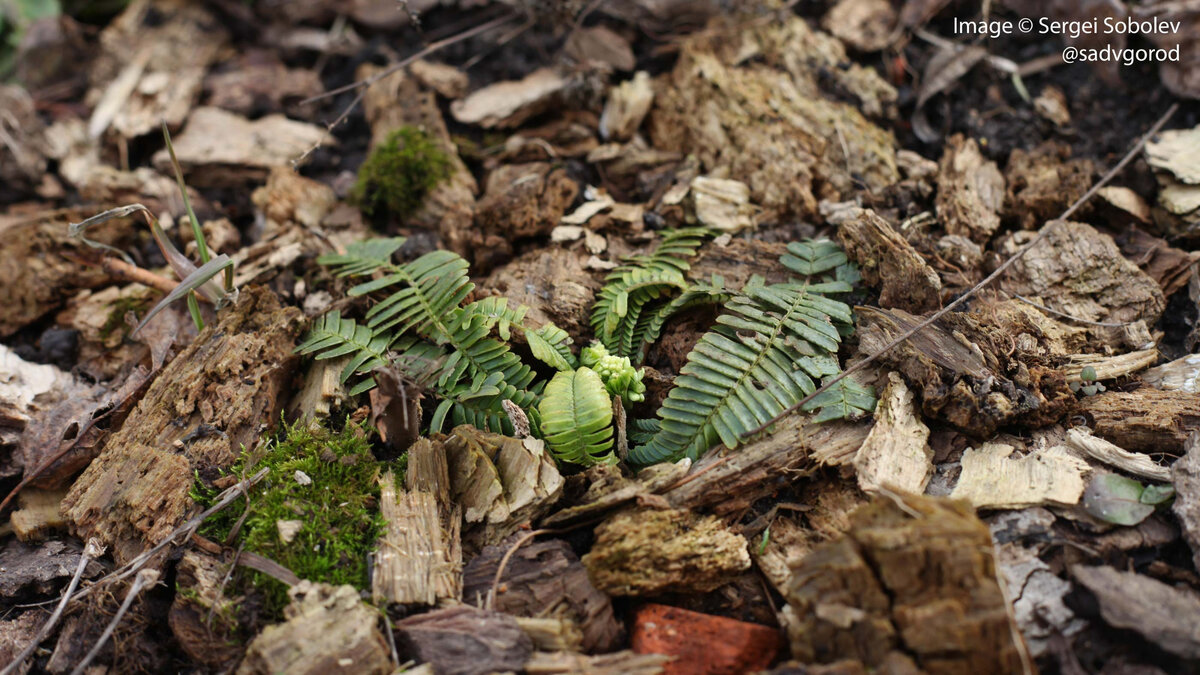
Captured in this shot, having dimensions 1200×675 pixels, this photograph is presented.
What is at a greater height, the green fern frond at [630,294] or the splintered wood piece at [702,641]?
the green fern frond at [630,294]

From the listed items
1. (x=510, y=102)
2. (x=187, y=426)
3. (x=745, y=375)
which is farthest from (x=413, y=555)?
(x=510, y=102)

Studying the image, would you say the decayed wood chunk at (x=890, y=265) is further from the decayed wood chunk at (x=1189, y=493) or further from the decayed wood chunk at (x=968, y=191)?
the decayed wood chunk at (x=1189, y=493)

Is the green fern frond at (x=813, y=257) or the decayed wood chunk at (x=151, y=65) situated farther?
the decayed wood chunk at (x=151, y=65)

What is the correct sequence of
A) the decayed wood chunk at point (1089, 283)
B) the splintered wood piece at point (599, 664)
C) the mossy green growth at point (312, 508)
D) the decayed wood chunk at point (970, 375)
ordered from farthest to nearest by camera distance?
the decayed wood chunk at point (1089, 283), the decayed wood chunk at point (970, 375), the mossy green growth at point (312, 508), the splintered wood piece at point (599, 664)

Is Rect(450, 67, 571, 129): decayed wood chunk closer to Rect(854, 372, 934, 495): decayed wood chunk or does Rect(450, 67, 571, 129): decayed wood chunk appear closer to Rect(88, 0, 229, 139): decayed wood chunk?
Rect(88, 0, 229, 139): decayed wood chunk

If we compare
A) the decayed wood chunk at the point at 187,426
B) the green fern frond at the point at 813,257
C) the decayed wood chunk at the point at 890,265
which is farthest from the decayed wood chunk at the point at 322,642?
the decayed wood chunk at the point at 890,265

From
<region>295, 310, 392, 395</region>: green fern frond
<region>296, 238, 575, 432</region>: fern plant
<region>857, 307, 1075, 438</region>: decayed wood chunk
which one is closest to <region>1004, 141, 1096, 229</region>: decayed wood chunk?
<region>857, 307, 1075, 438</region>: decayed wood chunk

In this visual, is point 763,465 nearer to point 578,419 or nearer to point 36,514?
point 578,419
